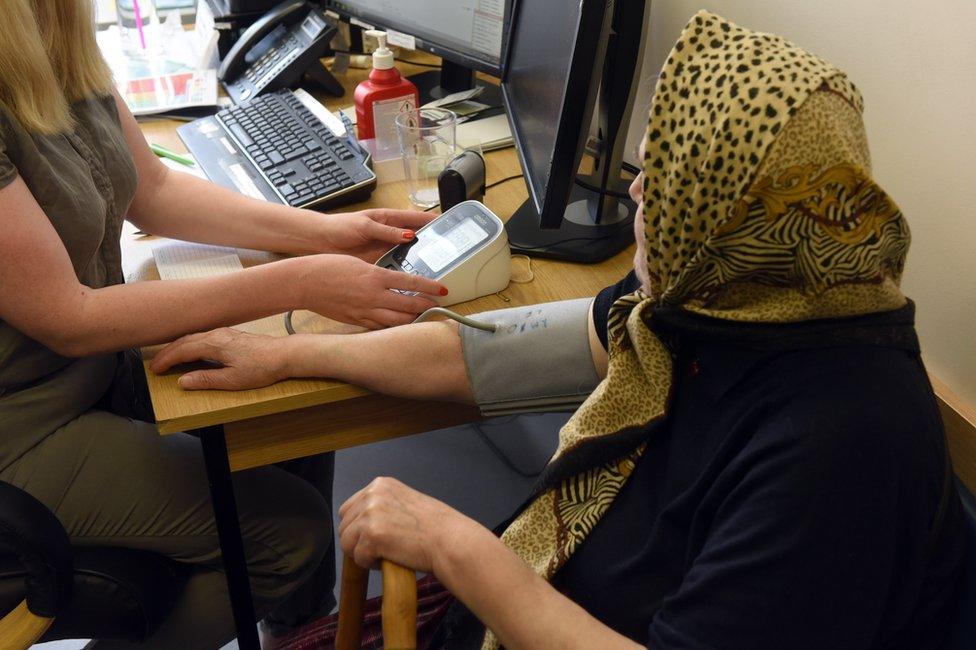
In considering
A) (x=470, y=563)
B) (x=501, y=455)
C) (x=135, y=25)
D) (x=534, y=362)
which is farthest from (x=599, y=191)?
(x=135, y=25)

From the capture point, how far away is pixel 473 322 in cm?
119

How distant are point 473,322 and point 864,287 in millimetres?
530

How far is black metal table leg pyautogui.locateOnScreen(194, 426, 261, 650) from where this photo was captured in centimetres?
119

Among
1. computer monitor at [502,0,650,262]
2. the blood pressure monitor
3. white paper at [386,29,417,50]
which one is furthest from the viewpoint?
white paper at [386,29,417,50]

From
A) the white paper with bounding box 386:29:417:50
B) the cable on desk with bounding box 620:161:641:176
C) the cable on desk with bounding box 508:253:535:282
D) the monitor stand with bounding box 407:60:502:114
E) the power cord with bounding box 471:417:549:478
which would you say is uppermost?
the white paper with bounding box 386:29:417:50

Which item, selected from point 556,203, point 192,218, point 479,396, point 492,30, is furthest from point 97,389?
point 492,30

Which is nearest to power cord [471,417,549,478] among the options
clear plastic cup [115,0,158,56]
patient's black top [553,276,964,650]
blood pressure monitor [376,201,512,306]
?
blood pressure monitor [376,201,512,306]

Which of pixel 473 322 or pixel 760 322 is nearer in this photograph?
pixel 760 322

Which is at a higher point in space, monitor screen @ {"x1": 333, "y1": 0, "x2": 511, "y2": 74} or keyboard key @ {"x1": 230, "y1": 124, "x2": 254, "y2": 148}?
monitor screen @ {"x1": 333, "y1": 0, "x2": 511, "y2": 74}

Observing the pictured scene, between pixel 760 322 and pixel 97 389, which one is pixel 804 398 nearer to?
pixel 760 322

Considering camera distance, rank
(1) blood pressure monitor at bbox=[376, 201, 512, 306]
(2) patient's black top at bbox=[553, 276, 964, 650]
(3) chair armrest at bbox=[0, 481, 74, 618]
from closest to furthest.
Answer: (2) patient's black top at bbox=[553, 276, 964, 650] < (3) chair armrest at bbox=[0, 481, 74, 618] < (1) blood pressure monitor at bbox=[376, 201, 512, 306]

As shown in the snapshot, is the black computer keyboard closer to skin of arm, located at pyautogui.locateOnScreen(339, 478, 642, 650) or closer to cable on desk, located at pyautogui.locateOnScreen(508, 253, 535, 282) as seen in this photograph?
cable on desk, located at pyautogui.locateOnScreen(508, 253, 535, 282)

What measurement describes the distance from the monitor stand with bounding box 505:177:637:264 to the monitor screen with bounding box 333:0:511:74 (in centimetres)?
35

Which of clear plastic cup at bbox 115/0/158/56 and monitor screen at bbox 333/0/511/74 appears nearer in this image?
monitor screen at bbox 333/0/511/74
